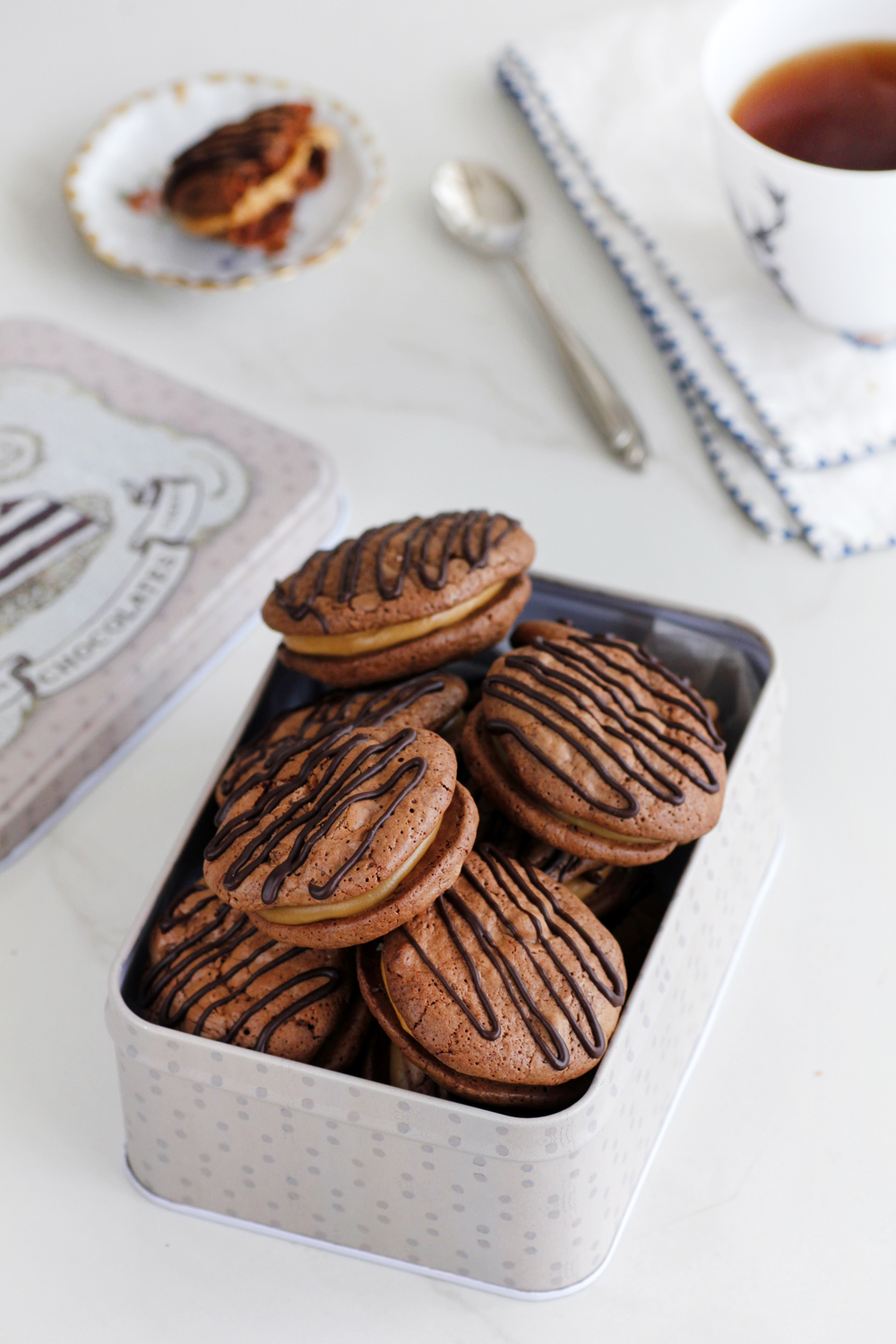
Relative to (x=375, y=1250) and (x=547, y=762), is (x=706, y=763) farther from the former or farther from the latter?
(x=375, y=1250)

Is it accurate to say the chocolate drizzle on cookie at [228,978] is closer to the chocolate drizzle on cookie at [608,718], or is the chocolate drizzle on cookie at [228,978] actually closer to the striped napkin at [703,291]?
the chocolate drizzle on cookie at [608,718]

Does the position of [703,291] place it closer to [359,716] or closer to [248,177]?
[248,177]

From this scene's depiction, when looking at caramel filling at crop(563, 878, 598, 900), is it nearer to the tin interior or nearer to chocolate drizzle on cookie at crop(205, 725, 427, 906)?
the tin interior

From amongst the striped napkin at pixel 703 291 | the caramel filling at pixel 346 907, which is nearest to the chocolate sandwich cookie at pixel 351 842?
the caramel filling at pixel 346 907

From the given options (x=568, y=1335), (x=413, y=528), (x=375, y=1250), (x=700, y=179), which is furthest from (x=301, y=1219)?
(x=700, y=179)

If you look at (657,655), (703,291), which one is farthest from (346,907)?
(703,291)

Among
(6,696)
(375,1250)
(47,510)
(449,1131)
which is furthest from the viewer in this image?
(47,510)

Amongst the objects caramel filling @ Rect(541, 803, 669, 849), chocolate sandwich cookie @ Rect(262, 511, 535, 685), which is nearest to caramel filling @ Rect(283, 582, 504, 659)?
chocolate sandwich cookie @ Rect(262, 511, 535, 685)
